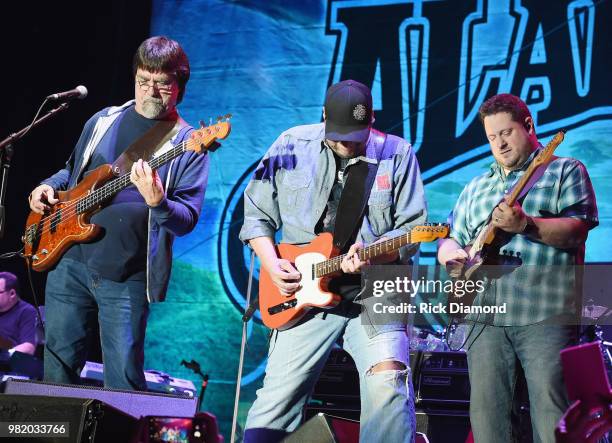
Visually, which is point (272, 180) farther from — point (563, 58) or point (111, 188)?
point (563, 58)

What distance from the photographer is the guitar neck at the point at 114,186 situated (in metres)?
4.11

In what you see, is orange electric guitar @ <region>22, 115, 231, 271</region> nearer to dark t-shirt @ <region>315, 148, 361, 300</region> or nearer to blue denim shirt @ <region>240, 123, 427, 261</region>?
blue denim shirt @ <region>240, 123, 427, 261</region>

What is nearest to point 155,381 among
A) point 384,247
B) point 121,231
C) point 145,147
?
point 121,231

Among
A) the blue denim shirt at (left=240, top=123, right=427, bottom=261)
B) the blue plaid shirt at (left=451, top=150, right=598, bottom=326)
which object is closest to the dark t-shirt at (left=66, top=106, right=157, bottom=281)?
the blue denim shirt at (left=240, top=123, right=427, bottom=261)

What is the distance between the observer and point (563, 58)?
6.11m

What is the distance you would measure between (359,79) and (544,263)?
11.1 feet

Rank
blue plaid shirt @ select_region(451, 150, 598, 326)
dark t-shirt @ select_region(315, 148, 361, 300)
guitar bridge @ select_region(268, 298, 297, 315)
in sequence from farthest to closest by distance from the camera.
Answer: guitar bridge @ select_region(268, 298, 297, 315) → dark t-shirt @ select_region(315, 148, 361, 300) → blue plaid shirt @ select_region(451, 150, 598, 326)

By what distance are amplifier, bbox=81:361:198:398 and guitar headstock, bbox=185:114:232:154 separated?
82.4 inches

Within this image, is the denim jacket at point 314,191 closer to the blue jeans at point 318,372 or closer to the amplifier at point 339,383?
the blue jeans at point 318,372

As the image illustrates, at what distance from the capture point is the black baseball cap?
3.75m

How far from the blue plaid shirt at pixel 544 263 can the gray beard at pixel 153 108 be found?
6.18ft

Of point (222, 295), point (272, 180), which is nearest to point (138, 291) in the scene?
point (272, 180)

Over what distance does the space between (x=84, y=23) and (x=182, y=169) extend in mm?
3638

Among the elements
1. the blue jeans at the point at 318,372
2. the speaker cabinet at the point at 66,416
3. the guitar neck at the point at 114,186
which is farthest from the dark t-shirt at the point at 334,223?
the speaker cabinet at the point at 66,416
